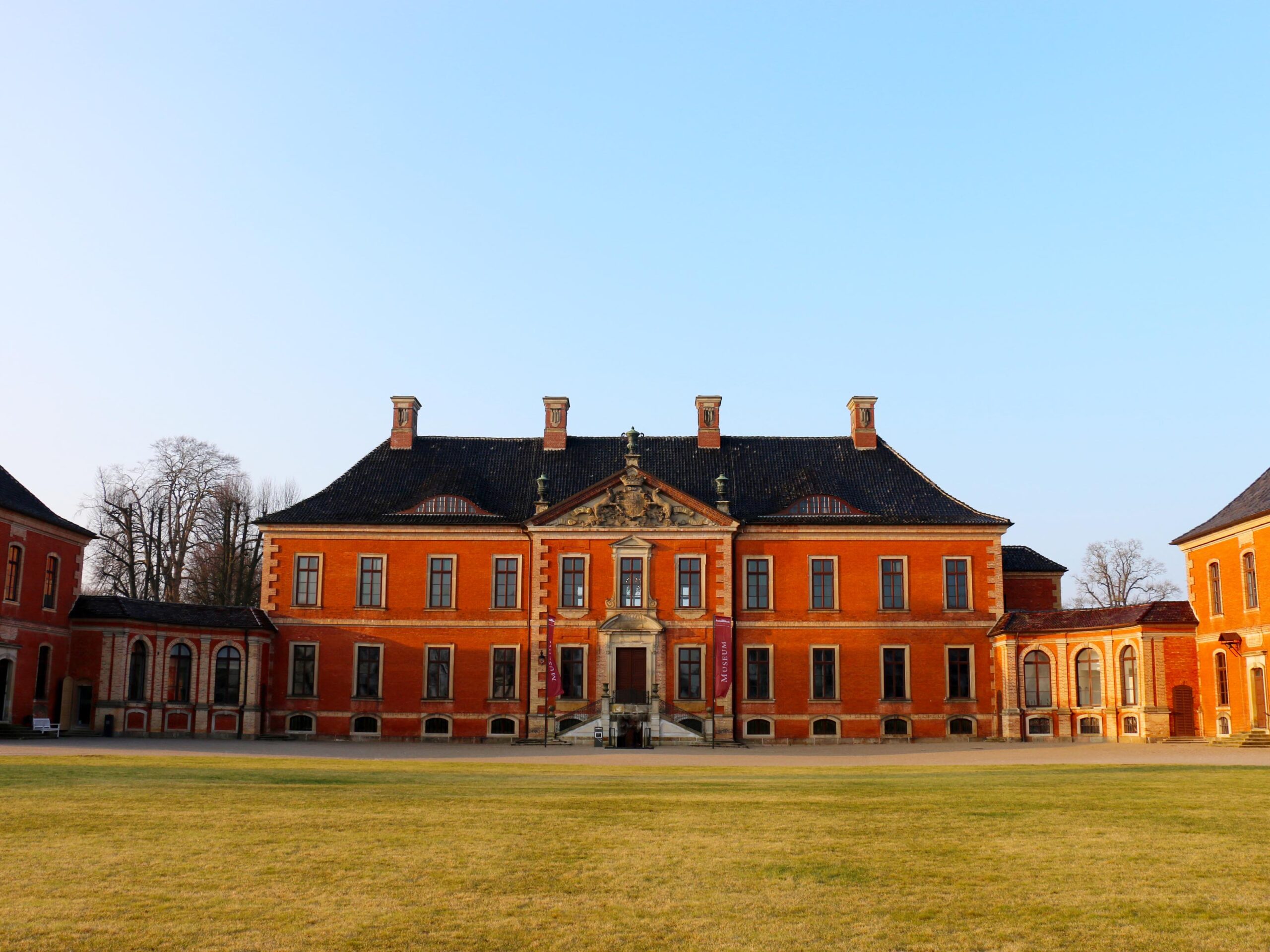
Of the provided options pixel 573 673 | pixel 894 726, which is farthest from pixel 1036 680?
pixel 573 673

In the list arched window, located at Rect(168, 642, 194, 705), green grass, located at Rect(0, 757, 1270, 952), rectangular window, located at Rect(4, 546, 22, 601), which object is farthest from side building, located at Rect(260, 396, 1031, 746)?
green grass, located at Rect(0, 757, 1270, 952)

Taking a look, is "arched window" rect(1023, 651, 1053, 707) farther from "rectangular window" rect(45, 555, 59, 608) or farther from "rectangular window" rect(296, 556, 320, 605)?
"rectangular window" rect(45, 555, 59, 608)

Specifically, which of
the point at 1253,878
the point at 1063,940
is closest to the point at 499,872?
the point at 1063,940

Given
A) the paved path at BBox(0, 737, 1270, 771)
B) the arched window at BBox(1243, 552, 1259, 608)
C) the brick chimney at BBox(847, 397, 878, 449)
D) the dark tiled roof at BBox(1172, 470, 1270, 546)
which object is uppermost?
the brick chimney at BBox(847, 397, 878, 449)

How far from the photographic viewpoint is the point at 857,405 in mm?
46375

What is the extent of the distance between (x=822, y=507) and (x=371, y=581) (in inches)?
632

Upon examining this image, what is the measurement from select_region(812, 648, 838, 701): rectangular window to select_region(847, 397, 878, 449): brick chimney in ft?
27.4

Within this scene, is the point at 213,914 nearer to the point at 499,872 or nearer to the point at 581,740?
the point at 499,872

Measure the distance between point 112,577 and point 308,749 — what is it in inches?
890

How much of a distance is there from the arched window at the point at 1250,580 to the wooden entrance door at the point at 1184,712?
3.37 meters

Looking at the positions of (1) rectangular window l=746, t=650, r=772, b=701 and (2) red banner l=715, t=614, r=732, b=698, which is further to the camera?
(1) rectangular window l=746, t=650, r=772, b=701

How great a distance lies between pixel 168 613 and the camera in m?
39.7

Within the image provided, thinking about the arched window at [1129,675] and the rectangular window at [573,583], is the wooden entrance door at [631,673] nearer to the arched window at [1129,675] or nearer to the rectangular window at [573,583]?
the rectangular window at [573,583]

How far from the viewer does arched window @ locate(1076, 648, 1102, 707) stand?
3888 centimetres
